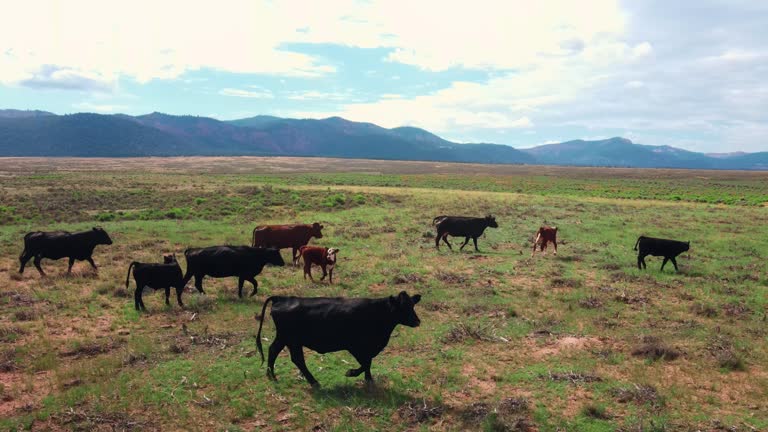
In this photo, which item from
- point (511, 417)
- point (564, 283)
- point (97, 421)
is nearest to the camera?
point (97, 421)

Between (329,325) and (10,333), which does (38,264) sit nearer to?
(10,333)

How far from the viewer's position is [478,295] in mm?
14141

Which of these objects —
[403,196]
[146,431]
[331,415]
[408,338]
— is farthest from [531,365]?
[403,196]

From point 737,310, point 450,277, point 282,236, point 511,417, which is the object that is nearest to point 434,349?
point 511,417

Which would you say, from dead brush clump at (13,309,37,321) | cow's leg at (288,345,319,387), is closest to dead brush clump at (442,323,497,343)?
cow's leg at (288,345,319,387)

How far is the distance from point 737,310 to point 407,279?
941cm

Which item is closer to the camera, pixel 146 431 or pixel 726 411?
pixel 146 431

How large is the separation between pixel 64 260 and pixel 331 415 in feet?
52.6

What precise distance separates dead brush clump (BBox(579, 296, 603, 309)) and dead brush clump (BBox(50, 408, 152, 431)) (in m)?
11.1

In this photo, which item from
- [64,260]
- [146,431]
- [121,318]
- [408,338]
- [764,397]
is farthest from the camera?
[64,260]

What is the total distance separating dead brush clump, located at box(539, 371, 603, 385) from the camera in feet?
28.4

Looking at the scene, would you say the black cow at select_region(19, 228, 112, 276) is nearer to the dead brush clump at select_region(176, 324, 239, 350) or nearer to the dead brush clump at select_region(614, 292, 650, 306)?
the dead brush clump at select_region(176, 324, 239, 350)

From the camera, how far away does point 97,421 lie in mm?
7023

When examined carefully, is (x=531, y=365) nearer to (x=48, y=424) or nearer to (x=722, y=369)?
(x=722, y=369)
